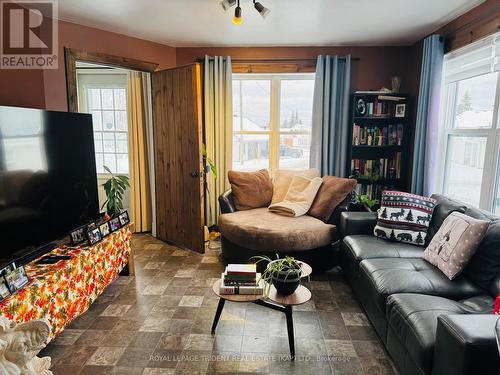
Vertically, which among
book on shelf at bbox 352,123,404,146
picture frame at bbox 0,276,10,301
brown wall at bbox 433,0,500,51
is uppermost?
brown wall at bbox 433,0,500,51

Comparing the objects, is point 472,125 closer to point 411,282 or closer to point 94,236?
point 411,282

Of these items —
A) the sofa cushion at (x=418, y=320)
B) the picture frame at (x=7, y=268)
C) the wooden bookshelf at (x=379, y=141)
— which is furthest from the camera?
the wooden bookshelf at (x=379, y=141)

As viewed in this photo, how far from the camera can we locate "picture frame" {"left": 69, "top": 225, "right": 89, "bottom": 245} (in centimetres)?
246

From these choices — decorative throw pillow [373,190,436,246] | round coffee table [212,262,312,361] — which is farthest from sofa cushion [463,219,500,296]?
round coffee table [212,262,312,361]

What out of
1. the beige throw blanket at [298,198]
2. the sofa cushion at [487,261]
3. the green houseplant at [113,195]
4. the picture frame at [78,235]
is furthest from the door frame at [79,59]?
the sofa cushion at [487,261]

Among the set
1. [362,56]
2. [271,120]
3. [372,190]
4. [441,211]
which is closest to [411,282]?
[441,211]

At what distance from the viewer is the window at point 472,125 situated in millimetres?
2662

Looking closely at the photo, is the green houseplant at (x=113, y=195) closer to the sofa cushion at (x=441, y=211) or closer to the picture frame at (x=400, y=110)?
the sofa cushion at (x=441, y=211)

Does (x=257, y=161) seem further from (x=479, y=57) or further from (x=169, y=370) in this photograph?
(x=169, y=370)

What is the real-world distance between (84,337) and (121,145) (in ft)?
9.87

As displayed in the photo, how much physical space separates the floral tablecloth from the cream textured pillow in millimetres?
1793

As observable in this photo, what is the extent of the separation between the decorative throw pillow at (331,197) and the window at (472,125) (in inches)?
38.3

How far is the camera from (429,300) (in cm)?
184

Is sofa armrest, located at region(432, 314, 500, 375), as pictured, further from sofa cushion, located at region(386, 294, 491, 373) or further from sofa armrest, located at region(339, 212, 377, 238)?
sofa armrest, located at region(339, 212, 377, 238)
